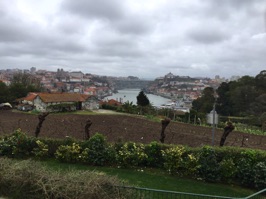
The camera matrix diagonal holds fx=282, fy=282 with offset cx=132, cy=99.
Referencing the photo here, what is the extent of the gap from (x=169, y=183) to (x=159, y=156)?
135 cm

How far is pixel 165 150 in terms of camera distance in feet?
26.4

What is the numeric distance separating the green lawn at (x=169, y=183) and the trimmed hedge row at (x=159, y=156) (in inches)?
9.9

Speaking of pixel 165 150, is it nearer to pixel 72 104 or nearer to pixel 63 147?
pixel 63 147

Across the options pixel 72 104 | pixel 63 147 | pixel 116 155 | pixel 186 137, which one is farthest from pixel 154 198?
pixel 72 104

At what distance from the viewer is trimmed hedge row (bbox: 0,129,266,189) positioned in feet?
23.3

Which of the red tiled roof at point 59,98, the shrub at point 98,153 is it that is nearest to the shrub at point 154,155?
the shrub at point 98,153

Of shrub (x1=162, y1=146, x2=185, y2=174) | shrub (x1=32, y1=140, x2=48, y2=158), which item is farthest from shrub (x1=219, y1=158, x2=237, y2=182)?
shrub (x1=32, y1=140, x2=48, y2=158)

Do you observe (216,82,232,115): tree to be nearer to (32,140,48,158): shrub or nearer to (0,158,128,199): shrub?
(32,140,48,158): shrub

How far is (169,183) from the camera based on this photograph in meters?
6.90

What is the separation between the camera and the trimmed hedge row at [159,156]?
7.11 m

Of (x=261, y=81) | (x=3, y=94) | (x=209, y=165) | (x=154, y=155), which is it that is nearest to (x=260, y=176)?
(x=209, y=165)

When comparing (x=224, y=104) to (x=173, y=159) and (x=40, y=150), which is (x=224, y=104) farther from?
(x=40, y=150)

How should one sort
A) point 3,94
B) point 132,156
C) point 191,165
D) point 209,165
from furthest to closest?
point 3,94 → point 132,156 → point 191,165 → point 209,165

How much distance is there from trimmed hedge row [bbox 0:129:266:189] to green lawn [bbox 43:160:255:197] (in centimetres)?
25
